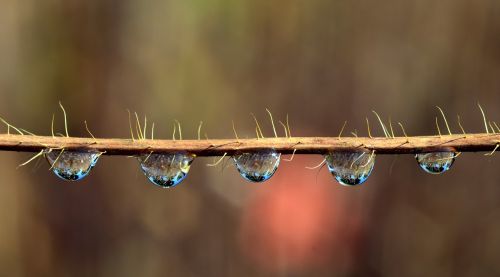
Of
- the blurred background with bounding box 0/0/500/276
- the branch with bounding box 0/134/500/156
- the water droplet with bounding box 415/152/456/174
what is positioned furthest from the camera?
the blurred background with bounding box 0/0/500/276

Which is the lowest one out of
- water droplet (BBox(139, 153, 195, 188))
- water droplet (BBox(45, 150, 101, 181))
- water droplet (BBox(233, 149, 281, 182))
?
water droplet (BBox(233, 149, 281, 182))

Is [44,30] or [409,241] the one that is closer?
[409,241]

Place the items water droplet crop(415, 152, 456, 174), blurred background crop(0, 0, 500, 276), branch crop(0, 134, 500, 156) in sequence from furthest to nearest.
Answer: blurred background crop(0, 0, 500, 276), water droplet crop(415, 152, 456, 174), branch crop(0, 134, 500, 156)

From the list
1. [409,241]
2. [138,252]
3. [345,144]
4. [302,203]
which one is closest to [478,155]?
[409,241]

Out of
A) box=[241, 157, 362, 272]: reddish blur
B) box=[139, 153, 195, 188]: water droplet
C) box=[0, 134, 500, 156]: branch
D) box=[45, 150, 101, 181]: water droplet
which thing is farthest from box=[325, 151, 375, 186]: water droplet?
box=[241, 157, 362, 272]: reddish blur

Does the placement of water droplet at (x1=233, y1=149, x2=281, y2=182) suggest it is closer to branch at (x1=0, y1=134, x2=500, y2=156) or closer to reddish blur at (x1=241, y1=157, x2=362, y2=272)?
branch at (x1=0, y1=134, x2=500, y2=156)

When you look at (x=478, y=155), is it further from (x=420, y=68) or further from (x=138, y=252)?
(x=138, y=252)

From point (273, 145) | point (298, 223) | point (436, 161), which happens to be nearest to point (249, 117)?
point (298, 223)

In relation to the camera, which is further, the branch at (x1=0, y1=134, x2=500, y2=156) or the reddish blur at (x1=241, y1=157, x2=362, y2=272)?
the reddish blur at (x1=241, y1=157, x2=362, y2=272)
